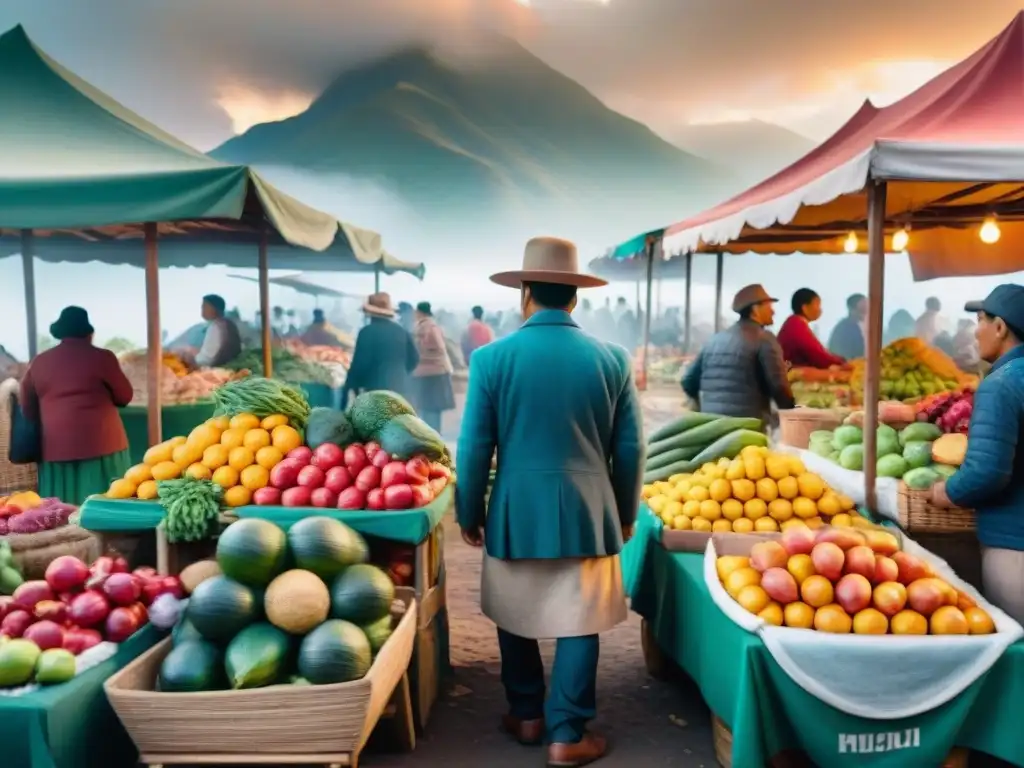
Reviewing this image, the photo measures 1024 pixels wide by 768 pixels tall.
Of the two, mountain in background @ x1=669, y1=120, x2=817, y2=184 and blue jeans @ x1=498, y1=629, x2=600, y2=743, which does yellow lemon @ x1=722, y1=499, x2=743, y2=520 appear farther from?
mountain in background @ x1=669, y1=120, x2=817, y2=184

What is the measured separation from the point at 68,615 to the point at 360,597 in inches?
33.8

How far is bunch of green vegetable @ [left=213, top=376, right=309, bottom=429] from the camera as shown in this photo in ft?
11.3

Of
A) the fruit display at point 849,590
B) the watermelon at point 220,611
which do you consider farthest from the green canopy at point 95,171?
the fruit display at point 849,590

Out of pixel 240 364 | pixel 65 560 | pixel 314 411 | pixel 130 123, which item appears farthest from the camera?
pixel 240 364

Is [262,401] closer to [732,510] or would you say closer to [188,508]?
[188,508]

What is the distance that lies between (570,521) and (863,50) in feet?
31.2

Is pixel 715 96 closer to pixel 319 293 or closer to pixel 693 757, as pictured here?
pixel 319 293

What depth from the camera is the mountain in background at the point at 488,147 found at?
10.8 meters

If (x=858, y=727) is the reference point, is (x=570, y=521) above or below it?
above

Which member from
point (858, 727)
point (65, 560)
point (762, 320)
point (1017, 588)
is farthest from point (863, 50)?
point (65, 560)

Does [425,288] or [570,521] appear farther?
[425,288]

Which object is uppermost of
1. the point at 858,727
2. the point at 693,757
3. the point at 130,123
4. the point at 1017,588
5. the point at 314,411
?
the point at 130,123

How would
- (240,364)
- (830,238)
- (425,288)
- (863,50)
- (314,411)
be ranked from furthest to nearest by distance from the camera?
(425,288), (863,50), (240,364), (830,238), (314,411)

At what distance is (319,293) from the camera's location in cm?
1306
